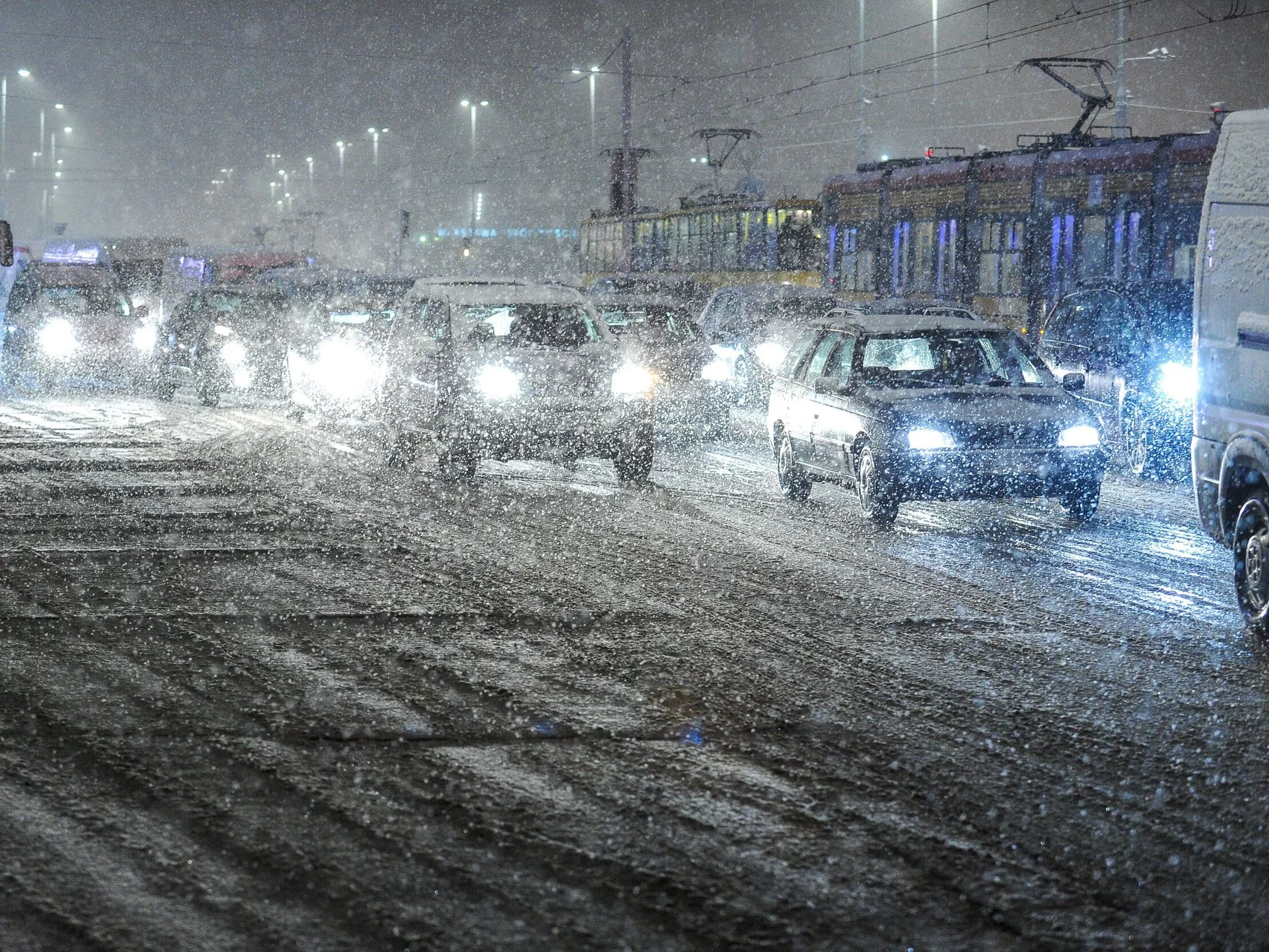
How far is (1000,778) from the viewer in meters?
5.55

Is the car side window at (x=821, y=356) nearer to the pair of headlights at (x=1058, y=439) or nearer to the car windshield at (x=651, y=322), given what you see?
the pair of headlights at (x=1058, y=439)

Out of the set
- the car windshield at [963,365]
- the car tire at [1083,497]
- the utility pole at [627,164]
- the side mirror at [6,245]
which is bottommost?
the car tire at [1083,497]

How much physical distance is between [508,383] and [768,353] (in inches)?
342

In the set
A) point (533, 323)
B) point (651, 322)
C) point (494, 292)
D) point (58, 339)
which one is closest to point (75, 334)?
point (58, 339)

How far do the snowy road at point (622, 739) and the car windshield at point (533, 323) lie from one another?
13.1ft

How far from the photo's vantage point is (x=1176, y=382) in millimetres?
14914

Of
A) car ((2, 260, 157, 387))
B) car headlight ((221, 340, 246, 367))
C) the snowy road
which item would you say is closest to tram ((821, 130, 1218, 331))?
car headlight ((221, 340, 246, 367))

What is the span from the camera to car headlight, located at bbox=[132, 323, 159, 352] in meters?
30.6

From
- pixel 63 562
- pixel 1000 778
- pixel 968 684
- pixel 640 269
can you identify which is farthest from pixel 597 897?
pixel 640 269

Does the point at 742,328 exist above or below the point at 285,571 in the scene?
above

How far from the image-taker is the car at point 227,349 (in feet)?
79.3

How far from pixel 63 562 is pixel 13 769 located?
4.59 metres

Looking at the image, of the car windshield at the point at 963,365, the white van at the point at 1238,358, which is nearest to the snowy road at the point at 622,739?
the white van at the point at 1238,358

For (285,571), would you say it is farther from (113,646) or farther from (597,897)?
(597,897)
